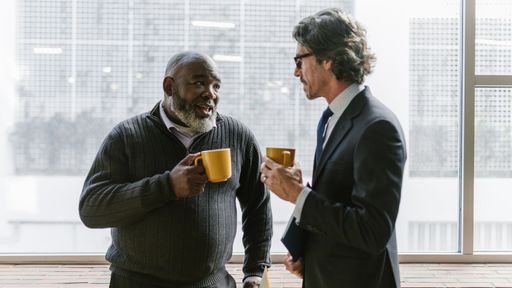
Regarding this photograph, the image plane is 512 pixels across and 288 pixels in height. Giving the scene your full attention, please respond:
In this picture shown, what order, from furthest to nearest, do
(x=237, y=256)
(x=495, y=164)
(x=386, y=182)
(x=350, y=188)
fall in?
1. (x=495, y=164)
2. (x=237, y=256)
3. (x=350, y=188)
4. (x=386, y=182)

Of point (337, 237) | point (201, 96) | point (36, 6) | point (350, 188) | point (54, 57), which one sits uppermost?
point (36, 6)

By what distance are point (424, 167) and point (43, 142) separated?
2.20 m

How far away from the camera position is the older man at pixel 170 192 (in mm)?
1591

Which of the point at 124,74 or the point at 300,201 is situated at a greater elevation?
the point at 124,74

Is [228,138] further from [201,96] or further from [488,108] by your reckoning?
[488,108]

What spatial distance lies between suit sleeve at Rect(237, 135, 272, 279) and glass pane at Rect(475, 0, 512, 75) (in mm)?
1915

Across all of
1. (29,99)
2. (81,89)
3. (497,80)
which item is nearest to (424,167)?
(497,80)

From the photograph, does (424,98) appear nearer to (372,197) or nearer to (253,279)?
(253,279)

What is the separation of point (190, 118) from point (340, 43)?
0.54m

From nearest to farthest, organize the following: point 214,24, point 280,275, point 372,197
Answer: point 372,197, point 280,275, point 214,24

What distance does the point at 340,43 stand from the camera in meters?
1.43

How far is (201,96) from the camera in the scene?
172cm

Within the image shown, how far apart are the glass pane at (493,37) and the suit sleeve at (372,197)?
2198mm

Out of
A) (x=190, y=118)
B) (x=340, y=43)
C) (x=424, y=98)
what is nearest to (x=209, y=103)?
(x=190, y=118)
